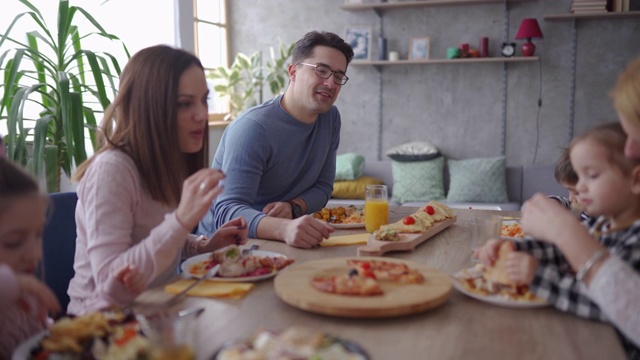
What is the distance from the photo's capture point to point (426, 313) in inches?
43.8

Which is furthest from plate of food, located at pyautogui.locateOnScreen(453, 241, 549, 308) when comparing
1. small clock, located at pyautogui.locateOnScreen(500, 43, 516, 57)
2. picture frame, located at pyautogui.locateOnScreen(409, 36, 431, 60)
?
picture frame, located at pyautogui.locateOnScreen(409, 36, 431, 60)

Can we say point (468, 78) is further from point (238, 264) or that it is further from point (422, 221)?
point (238, 264)

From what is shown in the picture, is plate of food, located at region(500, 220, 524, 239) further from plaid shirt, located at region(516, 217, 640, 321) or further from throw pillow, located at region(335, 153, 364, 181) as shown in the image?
throw pillow, located at region(335, 153, 364, 181)

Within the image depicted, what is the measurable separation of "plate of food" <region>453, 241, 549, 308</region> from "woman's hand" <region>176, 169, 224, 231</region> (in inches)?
21.7

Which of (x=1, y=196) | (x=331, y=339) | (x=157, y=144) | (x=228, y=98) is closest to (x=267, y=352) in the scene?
(x=331, y=339)

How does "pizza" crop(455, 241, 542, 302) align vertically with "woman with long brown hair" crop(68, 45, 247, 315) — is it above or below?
below

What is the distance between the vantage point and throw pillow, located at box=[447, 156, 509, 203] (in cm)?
460

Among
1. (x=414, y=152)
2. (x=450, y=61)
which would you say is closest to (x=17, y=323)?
(x=414, y=152)

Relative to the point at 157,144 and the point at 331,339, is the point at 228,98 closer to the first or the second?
the point at 157,144

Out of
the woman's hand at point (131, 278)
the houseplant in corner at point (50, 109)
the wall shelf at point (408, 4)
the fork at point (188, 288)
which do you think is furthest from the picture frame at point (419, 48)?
the woman's hand at point (131, 278)

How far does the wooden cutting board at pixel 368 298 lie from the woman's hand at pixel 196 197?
0.71ft

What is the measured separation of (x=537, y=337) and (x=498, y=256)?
0.87 feet

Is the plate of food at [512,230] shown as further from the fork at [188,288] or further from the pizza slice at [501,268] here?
the fork at [188,288]

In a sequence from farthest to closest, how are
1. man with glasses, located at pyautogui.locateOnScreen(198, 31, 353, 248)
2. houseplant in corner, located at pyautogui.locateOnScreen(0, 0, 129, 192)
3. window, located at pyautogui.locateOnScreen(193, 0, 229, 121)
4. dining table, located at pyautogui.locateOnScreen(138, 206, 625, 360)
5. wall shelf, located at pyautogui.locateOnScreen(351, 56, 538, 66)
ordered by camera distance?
1. window, located at pyautogui.locateOnScreen(193, 0, 229, 121)
2. wall shelf, located at pyautogui.locateOnScreen(351, 56, 538, 66)
3. houseplant in corner, located at pyautogui.locateOnScreen(0, 0, 129, 192)
4. man with glasses, located at pyautogui.locateOnScreen(198, 31, 353, 248)
5. dining table, located at pyautogui.locateOnScreen(138, 206, 625, 360)
